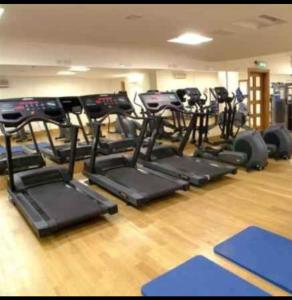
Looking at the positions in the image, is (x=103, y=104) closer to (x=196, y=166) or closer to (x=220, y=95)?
(x=196, y=166)

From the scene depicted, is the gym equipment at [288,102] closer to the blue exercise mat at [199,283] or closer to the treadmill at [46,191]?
the treadmill at [46,191]

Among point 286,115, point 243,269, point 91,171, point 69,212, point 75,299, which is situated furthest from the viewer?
point 286,115

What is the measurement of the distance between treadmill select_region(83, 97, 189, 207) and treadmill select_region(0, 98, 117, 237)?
402 millimetres

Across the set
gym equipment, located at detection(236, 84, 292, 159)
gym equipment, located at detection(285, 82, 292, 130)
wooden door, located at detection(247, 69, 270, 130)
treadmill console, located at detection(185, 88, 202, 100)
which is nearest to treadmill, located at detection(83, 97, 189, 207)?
treadmill console, located at detection(185, 88, 202, 100)

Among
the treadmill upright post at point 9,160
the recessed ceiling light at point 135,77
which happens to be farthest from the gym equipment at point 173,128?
the treadmill upright post at point 9,160

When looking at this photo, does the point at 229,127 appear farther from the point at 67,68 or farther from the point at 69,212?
the point at 69,212

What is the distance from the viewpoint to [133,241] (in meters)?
2.91

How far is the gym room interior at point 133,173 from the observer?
2.38 m

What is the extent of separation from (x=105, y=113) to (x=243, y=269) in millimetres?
3472

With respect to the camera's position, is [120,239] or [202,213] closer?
[120,239]

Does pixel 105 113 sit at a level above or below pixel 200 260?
above

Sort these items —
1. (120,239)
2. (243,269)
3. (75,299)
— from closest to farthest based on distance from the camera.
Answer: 1. (75,299)
2. (243,269)
3. (120,239)

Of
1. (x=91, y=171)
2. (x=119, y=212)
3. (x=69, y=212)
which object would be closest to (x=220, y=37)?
(x=91, y=171)

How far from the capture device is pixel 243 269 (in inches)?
92.2
